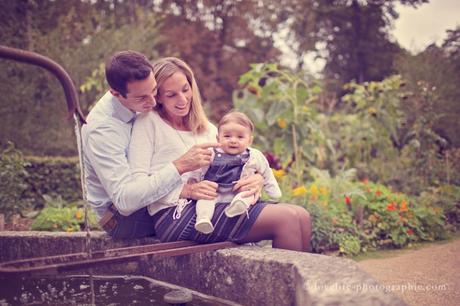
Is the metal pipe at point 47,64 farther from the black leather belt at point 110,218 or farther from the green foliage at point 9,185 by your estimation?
the green foliage at point 9,185

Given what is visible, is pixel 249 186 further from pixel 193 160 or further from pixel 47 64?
pixel 47 64

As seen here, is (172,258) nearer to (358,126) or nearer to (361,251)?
(361,251)

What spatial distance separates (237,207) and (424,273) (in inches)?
62.0

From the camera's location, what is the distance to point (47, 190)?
6066mm

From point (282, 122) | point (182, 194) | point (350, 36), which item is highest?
point (350, 36)

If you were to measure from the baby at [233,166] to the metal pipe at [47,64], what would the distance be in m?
0.77

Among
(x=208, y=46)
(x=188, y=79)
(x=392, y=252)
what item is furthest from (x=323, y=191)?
(x=208, y=46)

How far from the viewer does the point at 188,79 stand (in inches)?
99.2

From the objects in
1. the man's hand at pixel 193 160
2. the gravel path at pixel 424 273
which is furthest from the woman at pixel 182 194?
the gravel path at pixel 424 273

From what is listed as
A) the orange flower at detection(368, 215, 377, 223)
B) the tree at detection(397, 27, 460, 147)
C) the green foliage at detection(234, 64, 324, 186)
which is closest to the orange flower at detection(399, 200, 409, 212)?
the orange flower at detection(368, 215, 377, 223)

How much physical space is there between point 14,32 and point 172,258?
25.5 ft

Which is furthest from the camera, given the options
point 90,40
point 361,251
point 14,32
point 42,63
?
point 90,40

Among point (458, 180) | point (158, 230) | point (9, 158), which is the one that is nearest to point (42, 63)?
point (158, 230)

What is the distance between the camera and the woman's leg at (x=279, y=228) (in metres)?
2.25
